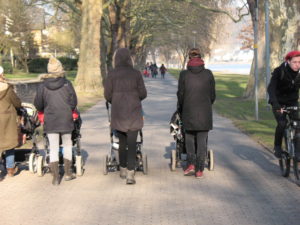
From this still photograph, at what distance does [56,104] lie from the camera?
7277 millimetres

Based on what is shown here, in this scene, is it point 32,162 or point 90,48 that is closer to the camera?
point 32,162

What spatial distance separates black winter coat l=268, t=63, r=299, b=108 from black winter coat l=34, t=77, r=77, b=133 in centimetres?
268

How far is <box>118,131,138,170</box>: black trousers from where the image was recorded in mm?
7395

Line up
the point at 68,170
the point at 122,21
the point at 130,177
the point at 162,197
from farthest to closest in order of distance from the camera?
the point at 122,21
the point at 68,170
the point at 130,177
the point at 162,197

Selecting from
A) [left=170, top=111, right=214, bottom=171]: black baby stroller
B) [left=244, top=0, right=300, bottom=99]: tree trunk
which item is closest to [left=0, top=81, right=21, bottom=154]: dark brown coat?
[left=170, top=111, right=214, bottom=171]: black baby stroller

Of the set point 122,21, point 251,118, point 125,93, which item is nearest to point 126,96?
point 125,93

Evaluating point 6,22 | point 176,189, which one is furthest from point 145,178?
point 6,22

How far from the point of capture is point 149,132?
508 inches

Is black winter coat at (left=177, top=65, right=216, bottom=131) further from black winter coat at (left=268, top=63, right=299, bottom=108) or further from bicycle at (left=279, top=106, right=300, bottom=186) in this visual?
bicycle at (left=279, top=106, right=300, bottom=186)

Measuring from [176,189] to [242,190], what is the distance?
0.81 metres

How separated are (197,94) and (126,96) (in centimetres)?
100

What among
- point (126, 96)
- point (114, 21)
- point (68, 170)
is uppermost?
point (114, 21)

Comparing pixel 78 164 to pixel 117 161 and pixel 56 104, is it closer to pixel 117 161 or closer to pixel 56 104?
pixel 117 161

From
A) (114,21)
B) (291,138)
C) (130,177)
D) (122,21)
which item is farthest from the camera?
(122,21)
